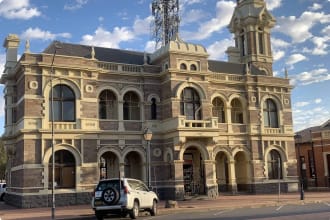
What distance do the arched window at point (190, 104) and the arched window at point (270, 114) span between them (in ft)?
27.5

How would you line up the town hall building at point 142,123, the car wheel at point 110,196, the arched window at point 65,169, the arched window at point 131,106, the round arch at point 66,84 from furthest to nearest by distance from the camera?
the arched window at point 131,106 < the round arch at point 66,84 < the arched window at point 65,169 < the town hall building at point 142,123 < the car wheel at point 110,196

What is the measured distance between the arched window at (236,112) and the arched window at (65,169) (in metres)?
15.9

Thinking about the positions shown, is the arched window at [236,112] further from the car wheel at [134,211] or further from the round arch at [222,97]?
the car wheel at [134,211]

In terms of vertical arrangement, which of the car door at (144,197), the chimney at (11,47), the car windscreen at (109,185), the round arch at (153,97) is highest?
the chimney at (11,47)

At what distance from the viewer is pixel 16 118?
3503cm

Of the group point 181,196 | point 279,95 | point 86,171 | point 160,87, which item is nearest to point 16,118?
point 86,171

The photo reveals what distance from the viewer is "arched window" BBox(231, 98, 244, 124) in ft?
133

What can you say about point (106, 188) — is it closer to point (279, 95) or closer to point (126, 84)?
point (126, 84)

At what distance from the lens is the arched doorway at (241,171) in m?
39.4

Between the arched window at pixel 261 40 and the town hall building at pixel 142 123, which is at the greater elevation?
the arched window at pixel 261 40

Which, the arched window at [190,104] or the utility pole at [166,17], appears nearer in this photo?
the arched window at [190,104]

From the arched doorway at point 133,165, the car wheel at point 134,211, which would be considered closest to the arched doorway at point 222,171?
the arched doorway at point 133,165

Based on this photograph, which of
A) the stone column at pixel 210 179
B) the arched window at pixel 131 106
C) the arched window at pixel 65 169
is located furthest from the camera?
the arched window at pixel 131 106

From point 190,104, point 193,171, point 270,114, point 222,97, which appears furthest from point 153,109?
point 270,114
